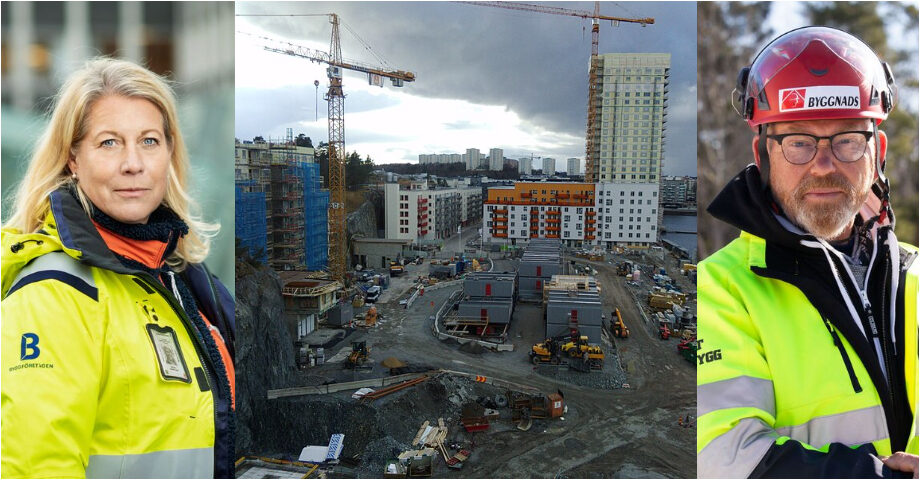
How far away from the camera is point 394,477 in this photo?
9.66 ft

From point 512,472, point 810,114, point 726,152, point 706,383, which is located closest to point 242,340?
point 512,472

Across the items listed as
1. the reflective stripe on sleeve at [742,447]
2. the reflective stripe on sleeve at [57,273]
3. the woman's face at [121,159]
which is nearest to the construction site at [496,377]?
the woman's face at [121,159]

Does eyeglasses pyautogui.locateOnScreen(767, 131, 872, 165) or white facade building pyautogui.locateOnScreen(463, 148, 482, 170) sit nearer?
eyeglasses pyautogui.locateOnScreen(767, 131, 872, 165)

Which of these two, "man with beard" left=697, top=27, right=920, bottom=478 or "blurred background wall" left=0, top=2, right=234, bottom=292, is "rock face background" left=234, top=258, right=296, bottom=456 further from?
"man with beard" left=697, top=27, right=920, bottom=478

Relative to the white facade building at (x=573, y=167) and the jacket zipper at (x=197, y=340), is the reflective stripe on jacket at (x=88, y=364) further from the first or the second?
the white facade building at (x=573, y=167)

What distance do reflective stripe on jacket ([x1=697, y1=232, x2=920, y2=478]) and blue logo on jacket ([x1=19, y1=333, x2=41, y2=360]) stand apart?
2.06 meters

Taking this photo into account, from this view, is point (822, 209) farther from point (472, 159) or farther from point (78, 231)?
point (78, 231)

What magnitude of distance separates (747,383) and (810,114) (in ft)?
2.60

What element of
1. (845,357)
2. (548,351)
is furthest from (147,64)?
(845,357)

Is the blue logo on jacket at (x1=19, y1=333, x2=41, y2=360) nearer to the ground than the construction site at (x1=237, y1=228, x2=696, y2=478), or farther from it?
farther from it

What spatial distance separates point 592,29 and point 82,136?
243 centimetres

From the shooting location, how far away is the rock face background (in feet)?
10.0

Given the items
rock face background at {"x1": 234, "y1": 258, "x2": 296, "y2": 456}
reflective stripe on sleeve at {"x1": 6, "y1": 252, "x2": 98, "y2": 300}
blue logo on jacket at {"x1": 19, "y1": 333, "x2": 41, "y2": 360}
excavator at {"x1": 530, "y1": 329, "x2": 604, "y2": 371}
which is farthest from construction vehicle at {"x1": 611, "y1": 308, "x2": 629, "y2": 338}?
blue logo on jacket at {"x1": 19, "y1": 333, "x2": 41, "y2": 360}

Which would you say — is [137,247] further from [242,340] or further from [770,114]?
[770,114]
